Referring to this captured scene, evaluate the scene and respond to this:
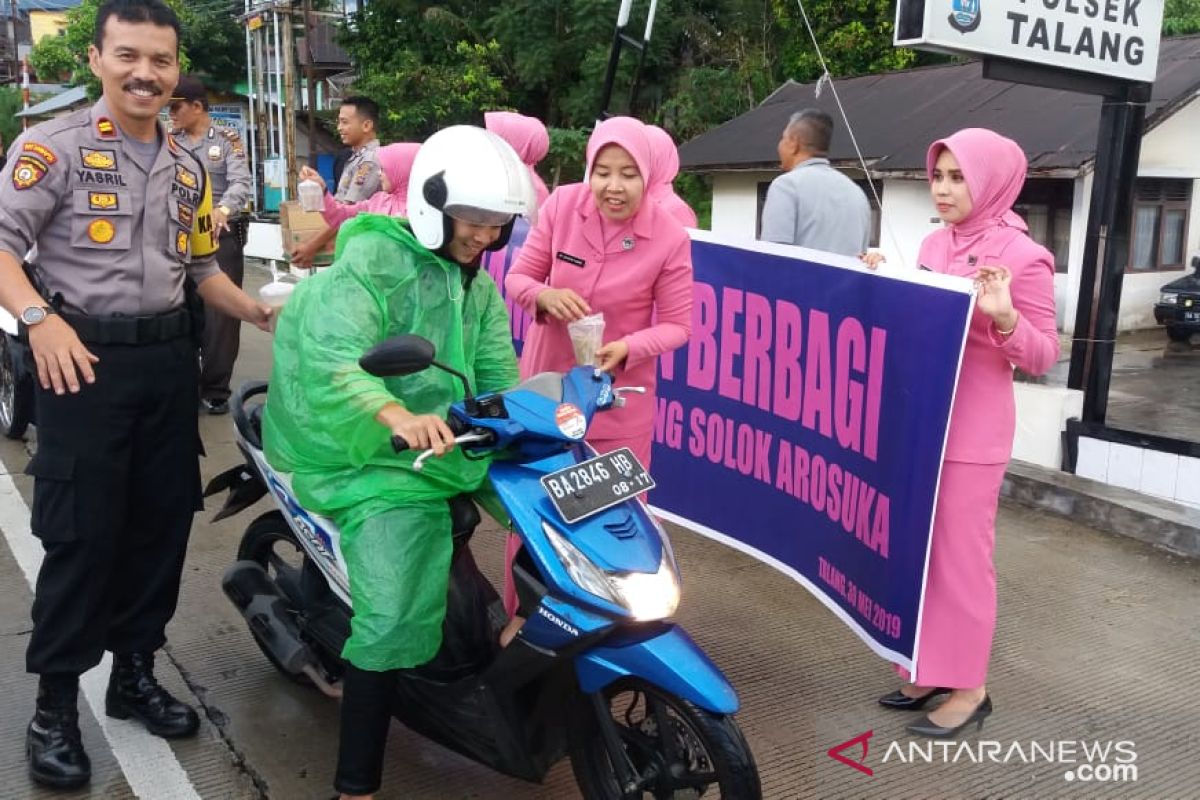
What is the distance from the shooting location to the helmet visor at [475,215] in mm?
2520

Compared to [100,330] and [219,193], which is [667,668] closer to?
[100,330]

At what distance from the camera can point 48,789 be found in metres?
2.88

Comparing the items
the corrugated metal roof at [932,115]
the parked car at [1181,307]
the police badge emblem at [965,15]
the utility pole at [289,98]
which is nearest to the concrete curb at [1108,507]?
the police badge emblem at [965,15]

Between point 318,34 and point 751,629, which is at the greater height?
point 318,34

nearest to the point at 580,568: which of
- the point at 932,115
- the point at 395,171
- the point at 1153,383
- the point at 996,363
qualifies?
the point at 996,363

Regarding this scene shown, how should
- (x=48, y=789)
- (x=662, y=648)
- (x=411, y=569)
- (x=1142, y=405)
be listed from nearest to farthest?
(x=662, y=648) → (x=411, y=569) → (x=48, y=789) → (x=1142, y=405)

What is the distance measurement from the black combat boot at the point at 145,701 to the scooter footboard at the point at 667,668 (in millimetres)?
1449

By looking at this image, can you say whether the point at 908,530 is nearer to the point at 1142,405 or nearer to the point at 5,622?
the point at 5,622

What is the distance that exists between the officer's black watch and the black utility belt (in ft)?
0.71

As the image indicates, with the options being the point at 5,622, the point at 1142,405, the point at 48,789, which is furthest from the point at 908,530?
the point at 1142,405

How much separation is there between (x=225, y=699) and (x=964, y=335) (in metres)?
2.57

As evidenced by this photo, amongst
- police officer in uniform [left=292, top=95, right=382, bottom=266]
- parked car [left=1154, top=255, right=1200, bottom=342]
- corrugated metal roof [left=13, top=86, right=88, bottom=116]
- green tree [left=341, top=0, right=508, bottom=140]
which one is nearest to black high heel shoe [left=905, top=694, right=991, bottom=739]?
police officer in uniform [left=292, top=95, right=382, bottom=266]

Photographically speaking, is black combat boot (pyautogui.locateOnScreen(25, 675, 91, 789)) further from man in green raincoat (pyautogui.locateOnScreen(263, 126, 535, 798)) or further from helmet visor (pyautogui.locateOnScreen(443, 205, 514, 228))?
helmet visor (pyautogui.locateOnScreen(443, 205, 514, 228))

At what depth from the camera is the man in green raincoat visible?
2514mm
